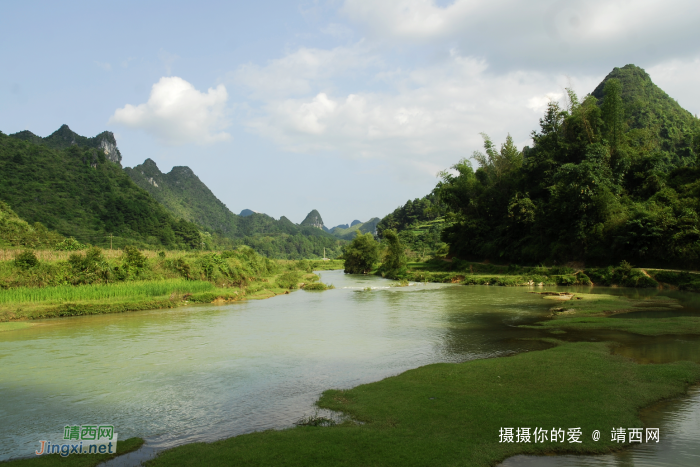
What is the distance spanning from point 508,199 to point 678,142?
4413 centimetres

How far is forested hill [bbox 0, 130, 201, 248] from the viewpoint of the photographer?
68938 mm

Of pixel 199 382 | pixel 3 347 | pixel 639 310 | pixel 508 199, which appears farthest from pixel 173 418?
pixel 508 199

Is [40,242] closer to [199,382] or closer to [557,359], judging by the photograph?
[199,382]

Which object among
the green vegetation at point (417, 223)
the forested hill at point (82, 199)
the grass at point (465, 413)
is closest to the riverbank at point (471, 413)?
the grass at point (465, 413)

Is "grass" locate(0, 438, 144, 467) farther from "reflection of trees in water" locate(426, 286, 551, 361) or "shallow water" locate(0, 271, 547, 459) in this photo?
"reflection of trees in water" locate(426, 286, 551, 361)

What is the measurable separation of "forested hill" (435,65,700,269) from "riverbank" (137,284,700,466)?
2520 centimetres

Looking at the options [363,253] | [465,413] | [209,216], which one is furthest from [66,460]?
[209,216]

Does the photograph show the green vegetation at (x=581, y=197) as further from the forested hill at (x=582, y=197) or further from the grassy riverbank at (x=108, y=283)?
the grassy riverbank at (x=108, y=283)

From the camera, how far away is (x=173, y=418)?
7793 mm

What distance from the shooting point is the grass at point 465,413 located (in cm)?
549

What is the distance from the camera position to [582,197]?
1401 inches

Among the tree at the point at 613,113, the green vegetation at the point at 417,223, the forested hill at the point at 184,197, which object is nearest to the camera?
the tree at the point at 613,113

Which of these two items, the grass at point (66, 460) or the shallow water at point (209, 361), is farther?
the shallow water at point (209, 361)

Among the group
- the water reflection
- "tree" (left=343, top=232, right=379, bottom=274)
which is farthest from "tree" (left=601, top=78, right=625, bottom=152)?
the water reflection
